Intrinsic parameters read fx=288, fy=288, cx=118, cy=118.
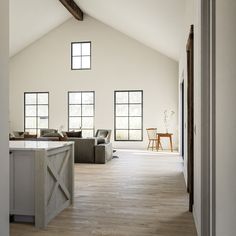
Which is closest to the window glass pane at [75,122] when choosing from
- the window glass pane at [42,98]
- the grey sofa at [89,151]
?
the window glass pane at [42,98]

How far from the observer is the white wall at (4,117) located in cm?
207

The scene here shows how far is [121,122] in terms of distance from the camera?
11.4 m

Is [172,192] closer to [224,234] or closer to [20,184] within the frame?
[20,184]

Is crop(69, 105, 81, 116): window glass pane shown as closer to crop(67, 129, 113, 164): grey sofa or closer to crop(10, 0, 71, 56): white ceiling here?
crop(10, 0, 71, 56): white ceiling

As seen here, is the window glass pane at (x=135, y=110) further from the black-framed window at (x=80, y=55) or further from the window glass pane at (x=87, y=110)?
the black-framed window at (x=80, y=55)

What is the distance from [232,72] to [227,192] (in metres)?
0.61

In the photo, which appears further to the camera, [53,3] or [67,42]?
[67,42]

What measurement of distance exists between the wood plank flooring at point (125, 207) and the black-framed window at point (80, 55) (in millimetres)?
6330

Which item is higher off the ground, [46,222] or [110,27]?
[110,27]

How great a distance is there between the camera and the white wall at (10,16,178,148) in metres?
11.2

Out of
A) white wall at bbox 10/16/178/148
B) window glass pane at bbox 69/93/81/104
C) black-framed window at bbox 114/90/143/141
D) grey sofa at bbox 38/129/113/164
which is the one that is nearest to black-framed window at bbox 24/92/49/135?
white wall at bbox 10/16/178/148

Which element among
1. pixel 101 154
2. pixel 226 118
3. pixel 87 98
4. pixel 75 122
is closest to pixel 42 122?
pixel 75 122

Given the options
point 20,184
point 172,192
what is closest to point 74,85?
point 172,192

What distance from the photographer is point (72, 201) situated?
13.2ft
